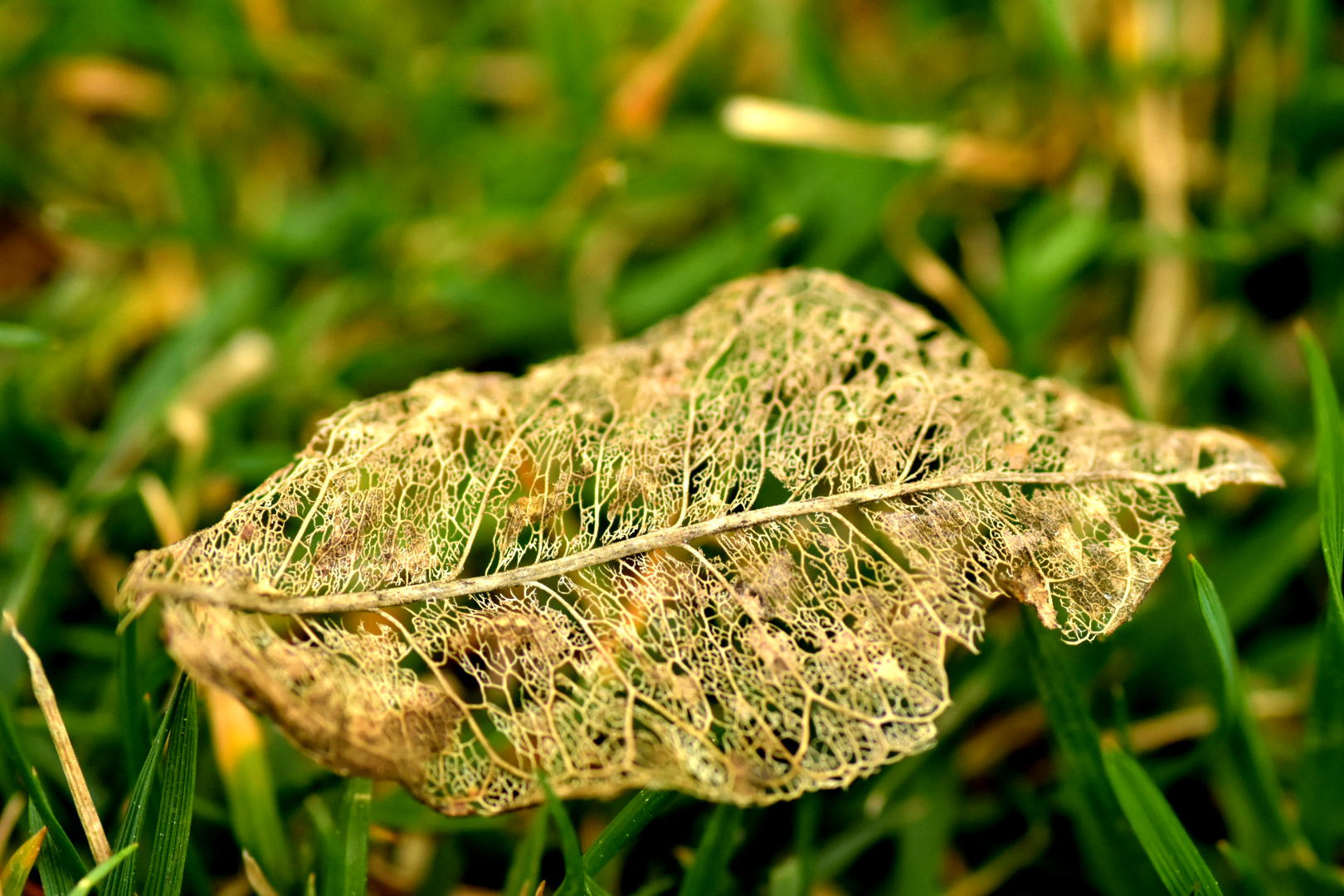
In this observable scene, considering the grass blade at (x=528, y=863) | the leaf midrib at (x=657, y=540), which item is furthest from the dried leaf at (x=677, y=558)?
the grass blade at (x=528, y=863)

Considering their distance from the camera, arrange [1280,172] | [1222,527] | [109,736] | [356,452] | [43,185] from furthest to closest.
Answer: [43,185] → [1280,172] → [1222,527] → [109,736] → [356,452]

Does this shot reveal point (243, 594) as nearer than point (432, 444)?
Yes

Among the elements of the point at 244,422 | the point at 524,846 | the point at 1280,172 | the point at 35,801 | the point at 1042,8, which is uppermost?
the point at 1042,8

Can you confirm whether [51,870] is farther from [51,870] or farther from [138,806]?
[138,806]

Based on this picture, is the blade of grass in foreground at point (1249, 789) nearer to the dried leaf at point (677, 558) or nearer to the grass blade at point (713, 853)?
the dried leaf at point (677, 558)

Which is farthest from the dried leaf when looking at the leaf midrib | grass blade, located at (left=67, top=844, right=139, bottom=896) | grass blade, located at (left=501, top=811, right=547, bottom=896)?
grass blade, located at (left=67, top=844, right=139, bottom=896)

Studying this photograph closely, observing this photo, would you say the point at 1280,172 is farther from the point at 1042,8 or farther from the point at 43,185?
the point at 43,185

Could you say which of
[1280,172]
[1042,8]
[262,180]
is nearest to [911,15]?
[1042,8]
